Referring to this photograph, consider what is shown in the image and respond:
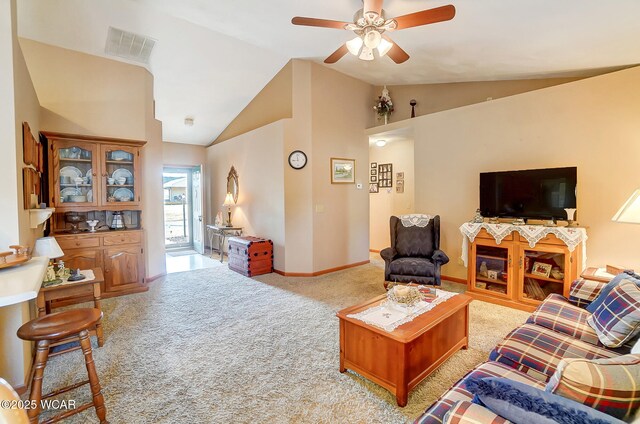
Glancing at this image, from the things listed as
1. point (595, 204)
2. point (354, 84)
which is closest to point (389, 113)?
point (354, 84)

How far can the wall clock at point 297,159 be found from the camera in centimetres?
480

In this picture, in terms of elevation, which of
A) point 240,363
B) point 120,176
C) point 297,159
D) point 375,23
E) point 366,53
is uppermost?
point 375,23

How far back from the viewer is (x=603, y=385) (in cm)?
95

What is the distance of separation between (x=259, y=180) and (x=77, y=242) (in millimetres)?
2749

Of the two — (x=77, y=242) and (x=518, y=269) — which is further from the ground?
(x=77, y=242)

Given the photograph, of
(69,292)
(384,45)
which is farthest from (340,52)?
(69,292)

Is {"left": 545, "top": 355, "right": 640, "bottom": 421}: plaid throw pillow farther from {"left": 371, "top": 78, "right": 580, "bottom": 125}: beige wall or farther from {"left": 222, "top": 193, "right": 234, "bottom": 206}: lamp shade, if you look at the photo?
{"left": 222, "top": 193, "right": 234, "bottom": 206}: lamp shade

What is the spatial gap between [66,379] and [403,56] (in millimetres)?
3886

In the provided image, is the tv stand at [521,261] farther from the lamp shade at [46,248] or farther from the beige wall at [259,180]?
the lamp shade at [46,248]

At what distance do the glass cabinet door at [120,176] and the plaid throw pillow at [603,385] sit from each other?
15.8ft

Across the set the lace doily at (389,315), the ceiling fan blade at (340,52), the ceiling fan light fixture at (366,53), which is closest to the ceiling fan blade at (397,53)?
the ceiling fan light fixture at (366,53)

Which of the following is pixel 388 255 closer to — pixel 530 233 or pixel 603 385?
pixel 530 233

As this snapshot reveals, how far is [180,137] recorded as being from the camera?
6.83 m

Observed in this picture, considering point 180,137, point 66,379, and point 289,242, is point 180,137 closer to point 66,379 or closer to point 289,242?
point 289,242
